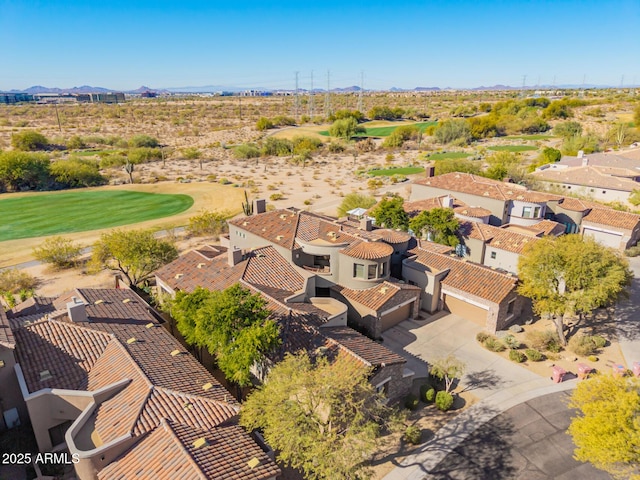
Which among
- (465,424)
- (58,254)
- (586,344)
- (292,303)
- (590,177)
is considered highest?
(590,177)

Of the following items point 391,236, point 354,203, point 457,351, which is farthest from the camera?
point 354,203

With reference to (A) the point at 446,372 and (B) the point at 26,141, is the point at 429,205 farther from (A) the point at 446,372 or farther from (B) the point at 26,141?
(B) the point at 26,141

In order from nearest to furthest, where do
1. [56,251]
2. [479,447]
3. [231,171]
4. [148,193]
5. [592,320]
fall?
[479,447] < [592,320] < [56,251] < [148,193] < [231,171]

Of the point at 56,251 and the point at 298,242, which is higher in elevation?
the point at 298,242

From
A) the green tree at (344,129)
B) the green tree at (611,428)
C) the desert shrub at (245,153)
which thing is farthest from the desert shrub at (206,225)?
the green tree at (344,129)

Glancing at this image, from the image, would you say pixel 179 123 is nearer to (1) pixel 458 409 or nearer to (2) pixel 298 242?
(2) pixel 298 242

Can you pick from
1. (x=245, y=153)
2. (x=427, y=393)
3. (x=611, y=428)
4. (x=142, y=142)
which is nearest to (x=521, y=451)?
(x=427, y=393)

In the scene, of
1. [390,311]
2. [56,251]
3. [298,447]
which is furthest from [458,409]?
[56,251]
